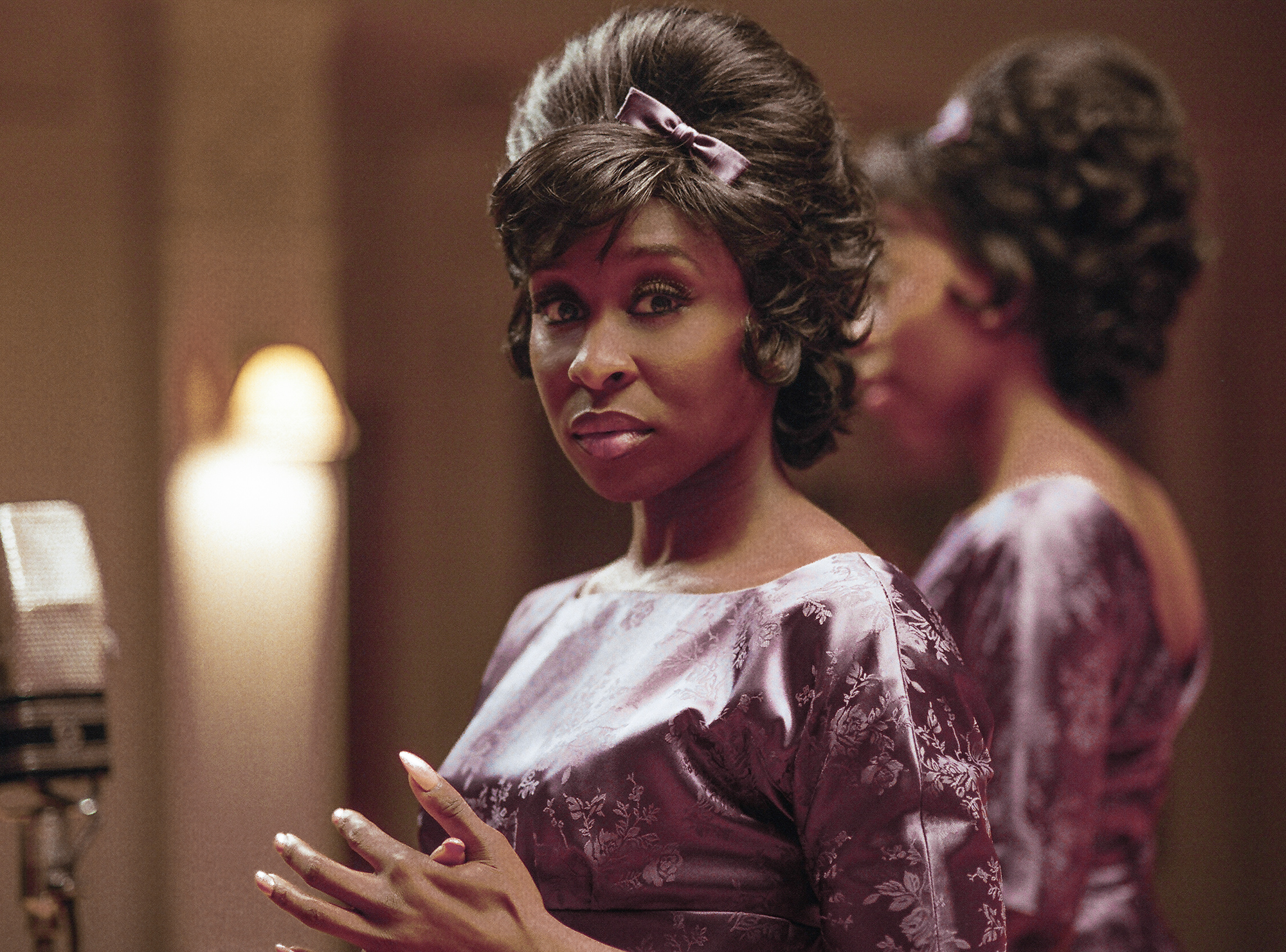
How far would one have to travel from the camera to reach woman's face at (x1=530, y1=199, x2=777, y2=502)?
1.00 metres

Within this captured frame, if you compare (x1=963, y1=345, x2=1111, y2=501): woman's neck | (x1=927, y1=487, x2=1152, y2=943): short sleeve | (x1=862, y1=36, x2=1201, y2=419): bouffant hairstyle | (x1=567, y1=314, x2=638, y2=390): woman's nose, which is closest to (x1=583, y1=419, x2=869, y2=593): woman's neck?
(x1=567, y1=314, x2=638, y2=390): woman's nose

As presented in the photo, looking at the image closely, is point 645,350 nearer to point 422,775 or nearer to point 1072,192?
point 422,775

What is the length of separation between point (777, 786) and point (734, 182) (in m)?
0.41

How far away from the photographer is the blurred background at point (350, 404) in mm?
1776

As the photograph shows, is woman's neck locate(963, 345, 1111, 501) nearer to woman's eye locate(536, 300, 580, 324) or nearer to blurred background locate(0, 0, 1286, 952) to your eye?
blurred background locate(0, 0, 1286, 952)

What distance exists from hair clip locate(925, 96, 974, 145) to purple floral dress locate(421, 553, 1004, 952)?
0.97 meters

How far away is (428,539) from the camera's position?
233 centimetres

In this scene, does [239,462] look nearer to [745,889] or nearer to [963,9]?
[745,889]

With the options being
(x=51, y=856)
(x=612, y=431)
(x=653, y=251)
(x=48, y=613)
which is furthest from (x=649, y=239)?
(x=51, y=856)

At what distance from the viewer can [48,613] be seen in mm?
1183

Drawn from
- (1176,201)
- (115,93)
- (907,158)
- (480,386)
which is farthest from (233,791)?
(1176,201)

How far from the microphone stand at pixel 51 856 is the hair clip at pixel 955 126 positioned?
1.24 metres

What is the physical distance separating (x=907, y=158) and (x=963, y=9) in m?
1.09

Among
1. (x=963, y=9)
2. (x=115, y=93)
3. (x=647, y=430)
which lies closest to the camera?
(x=647, y=430)
